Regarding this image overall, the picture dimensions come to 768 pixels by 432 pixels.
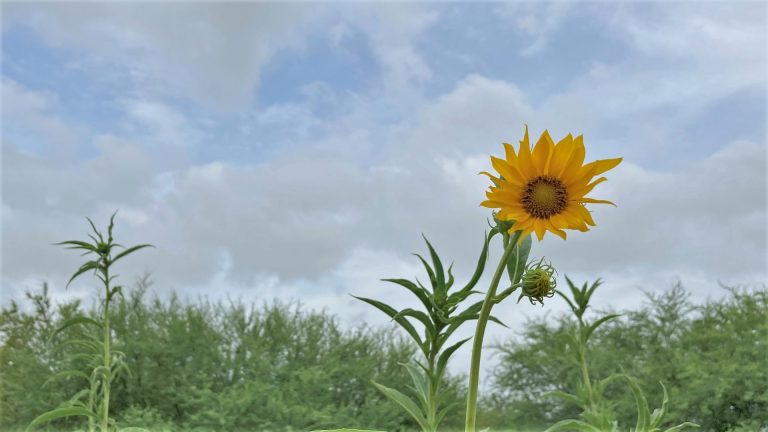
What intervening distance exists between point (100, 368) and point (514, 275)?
1.33 m

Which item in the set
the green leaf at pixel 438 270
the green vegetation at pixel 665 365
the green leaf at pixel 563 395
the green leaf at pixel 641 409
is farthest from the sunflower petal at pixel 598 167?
the green vegetation at pixel 665 365

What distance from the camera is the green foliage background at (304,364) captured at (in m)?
6.47

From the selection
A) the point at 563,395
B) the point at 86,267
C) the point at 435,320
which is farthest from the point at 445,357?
the point at 86,267

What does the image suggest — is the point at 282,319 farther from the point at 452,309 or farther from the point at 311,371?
the point at 452,309

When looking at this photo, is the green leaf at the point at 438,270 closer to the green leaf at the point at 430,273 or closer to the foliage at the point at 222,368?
the green leaf at the point at 430,273

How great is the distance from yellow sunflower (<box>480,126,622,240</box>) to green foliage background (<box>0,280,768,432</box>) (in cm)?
545

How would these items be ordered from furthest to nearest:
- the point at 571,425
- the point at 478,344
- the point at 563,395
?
the point at 563,395, the point at 571,425, the point at 478,344

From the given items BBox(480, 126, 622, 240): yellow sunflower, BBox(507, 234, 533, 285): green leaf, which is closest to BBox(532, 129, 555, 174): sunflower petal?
BBox(480, 126, 622, 240): yellow sunflower

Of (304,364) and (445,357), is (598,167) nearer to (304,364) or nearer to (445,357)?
(445,357)

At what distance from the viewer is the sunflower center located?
100 centimetres

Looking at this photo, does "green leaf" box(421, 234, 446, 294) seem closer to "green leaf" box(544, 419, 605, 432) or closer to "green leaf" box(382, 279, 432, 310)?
"green leaf" box(382, 279, 432, 310)

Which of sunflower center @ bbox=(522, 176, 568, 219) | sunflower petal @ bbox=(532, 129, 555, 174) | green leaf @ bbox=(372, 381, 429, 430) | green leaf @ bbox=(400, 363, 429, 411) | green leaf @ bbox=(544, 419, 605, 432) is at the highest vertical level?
sunflower petal @ bbox=(532, 129, 555, 174)

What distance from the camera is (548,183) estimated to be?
3.32 ft

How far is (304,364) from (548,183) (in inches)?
283
